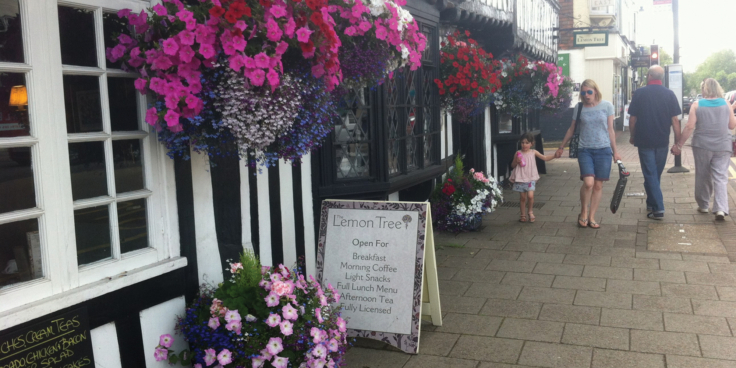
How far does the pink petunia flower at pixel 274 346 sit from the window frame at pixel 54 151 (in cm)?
81

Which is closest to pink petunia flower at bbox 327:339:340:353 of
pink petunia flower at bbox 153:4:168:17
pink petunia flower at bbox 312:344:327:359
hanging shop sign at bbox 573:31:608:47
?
pink petunia flower at bbox 312:344:327:359

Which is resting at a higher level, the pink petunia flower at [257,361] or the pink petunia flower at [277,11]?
the pink petunia flower at [277,11]

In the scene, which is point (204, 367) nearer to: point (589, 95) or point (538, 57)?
point (589, 95)

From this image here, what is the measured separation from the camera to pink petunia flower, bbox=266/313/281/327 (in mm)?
3416

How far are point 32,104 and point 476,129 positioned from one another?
24.5 feet

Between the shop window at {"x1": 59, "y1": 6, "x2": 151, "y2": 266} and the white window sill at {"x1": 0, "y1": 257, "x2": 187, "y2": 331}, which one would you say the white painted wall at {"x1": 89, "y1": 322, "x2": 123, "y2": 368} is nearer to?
the white window sill at {"x1": 0, "y1": 257, "x2": 187, "y2": 331}

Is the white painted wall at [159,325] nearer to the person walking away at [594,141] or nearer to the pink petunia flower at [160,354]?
the pink petunia flower at [160,354]

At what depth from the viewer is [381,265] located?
435cm

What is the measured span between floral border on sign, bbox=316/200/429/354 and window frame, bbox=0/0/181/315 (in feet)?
4.81

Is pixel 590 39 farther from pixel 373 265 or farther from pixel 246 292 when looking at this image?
pixel 246 292

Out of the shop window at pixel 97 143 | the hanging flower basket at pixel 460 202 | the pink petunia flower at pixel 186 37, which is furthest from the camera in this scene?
the hanging flower basket at pixel 460 202

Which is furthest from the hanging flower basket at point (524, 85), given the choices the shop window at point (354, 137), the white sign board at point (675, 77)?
the white sign board at point (675, 77)

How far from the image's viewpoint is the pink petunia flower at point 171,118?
9.86ft

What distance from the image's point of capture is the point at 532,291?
17.5 feet
